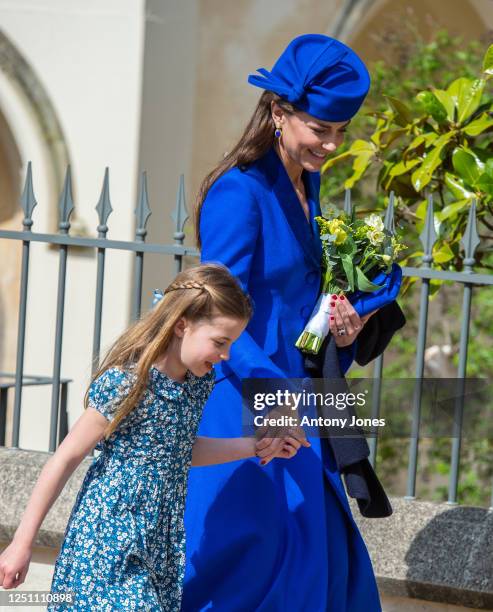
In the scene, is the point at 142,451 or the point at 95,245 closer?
the point at 142,451

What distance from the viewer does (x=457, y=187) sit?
3818 millimetres

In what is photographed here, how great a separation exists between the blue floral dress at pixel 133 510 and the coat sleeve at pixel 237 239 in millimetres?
129

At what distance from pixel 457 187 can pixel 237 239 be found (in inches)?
57.9

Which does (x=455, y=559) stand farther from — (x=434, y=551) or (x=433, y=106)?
(x=433, y=106)

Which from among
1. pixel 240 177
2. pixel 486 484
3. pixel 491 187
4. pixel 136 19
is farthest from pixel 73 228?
pixel 240 177

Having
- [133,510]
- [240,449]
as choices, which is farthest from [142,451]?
[240,449]

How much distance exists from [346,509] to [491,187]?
51.1 inches

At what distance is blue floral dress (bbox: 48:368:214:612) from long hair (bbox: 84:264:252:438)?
0.03 meters

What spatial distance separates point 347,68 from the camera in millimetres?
2625

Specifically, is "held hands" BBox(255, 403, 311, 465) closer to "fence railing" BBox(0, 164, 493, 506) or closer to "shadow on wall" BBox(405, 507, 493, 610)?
"fence railing" BBox(0, 164, 493, 506)

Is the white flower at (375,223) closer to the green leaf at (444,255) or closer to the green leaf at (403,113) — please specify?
the green leaf at (444,255)

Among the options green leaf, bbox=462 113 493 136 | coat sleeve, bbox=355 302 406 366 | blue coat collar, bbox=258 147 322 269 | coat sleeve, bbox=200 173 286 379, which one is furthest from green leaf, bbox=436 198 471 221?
coat sleeve, bbox=200 173 286 379

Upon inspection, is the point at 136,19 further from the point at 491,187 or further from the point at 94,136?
the point at 491,187

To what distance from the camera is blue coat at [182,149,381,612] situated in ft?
8.49
